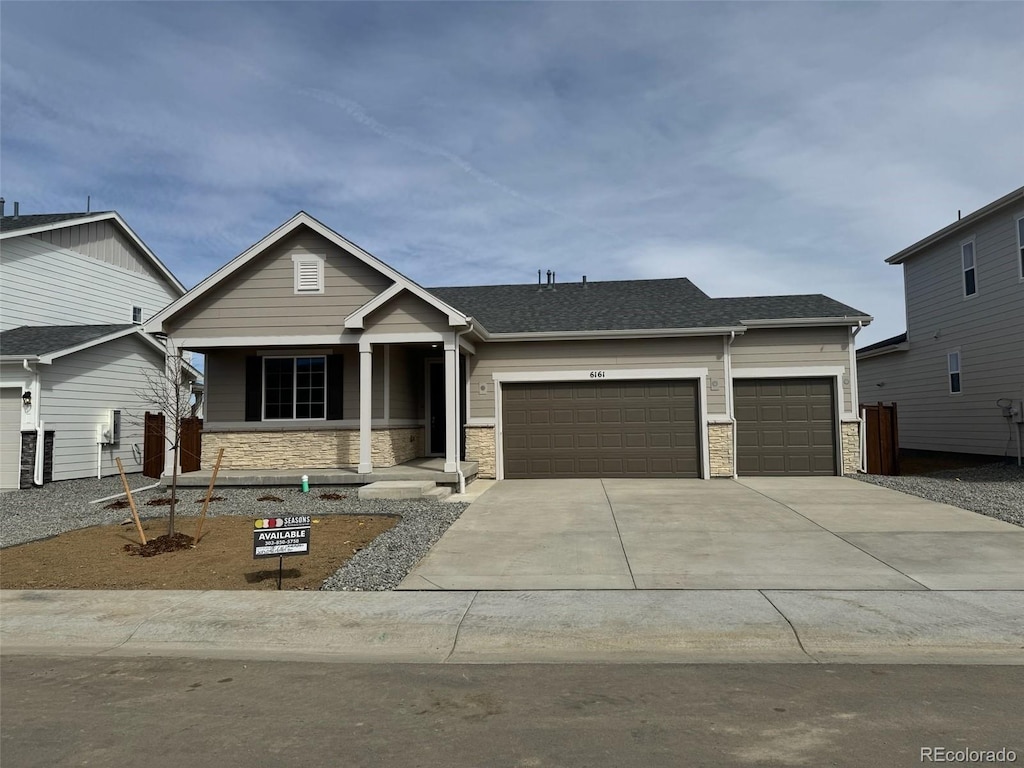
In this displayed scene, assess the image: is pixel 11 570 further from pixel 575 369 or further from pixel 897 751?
pixel 575 369

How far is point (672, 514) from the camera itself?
1077cm

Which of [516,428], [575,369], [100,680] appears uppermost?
[575,369]

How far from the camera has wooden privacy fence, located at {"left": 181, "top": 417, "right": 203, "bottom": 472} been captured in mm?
15930

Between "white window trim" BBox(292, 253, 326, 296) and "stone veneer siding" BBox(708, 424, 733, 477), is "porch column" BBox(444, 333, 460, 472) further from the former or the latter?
"stone veneer siding" BBox(708, 424, 733, 477)

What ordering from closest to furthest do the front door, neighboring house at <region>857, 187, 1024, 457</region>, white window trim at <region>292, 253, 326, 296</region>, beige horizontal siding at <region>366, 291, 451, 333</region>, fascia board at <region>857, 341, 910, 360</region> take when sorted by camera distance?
beige horizontal siding at <region>366, 291, 451, 333</region>
white window trim at <region>292, 253, 326, 296</region>
neighboring house at <region>857, 187, 1024, 457</region>
the front door
fascia board at <region>857, 341, 910, 360</region>

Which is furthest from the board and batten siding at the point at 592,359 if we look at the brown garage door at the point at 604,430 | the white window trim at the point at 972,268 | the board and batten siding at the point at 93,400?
the board and batten siding at the point at 93,400

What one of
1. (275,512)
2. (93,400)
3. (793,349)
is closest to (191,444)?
(93,400)

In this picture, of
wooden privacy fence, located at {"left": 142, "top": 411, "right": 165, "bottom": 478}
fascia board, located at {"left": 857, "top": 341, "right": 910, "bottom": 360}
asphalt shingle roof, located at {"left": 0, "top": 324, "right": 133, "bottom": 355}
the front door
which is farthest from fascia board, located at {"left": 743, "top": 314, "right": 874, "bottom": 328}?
asphalt shingle roof, located at {"left": 0, "top": 324, "right": 133, "bottom": 355}

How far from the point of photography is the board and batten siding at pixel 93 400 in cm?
1645

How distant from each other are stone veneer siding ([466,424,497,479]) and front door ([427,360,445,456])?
1.93m

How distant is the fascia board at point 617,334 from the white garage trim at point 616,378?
780 millimetres

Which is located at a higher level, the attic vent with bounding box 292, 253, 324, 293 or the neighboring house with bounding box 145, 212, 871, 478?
the attic vent with bounding box 292, 253, 324, 293

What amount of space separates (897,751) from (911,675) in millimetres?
1372

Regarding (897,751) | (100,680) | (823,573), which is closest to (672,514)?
(823,573)
